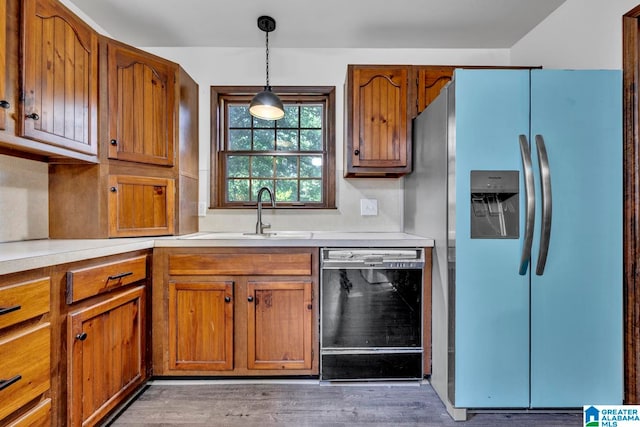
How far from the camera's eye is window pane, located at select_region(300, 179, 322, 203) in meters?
2.65

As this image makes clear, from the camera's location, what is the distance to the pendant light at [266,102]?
6.62ft

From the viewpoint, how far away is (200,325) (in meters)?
1.86

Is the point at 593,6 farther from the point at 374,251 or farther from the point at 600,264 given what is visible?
the point at 374,251

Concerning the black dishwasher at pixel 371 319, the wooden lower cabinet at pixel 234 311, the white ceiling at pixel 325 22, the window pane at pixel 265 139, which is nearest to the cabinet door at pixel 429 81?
the white ceiling at pixel 325 22

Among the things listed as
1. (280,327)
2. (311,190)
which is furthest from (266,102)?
(280,327)

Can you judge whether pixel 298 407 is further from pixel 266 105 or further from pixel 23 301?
pixel 266 105

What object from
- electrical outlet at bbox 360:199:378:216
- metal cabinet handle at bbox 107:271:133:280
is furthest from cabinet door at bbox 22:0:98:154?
electrical outlet at bbox 360:199:378:216

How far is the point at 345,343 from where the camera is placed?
1.88 meters

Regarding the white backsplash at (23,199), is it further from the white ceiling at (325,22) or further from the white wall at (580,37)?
the white wall at (580,37)

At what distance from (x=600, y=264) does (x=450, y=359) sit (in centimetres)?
88

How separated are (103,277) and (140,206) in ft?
2.00

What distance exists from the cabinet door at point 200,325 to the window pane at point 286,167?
3.63ft

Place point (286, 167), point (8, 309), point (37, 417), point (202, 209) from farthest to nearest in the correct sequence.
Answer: point (286, 167) → point (202, 209) → point (37, 417) → point (8, 309)

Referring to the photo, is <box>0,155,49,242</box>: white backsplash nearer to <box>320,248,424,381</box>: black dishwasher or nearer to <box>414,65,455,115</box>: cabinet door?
<box>320,248,424,381</box>: black dishwasher
